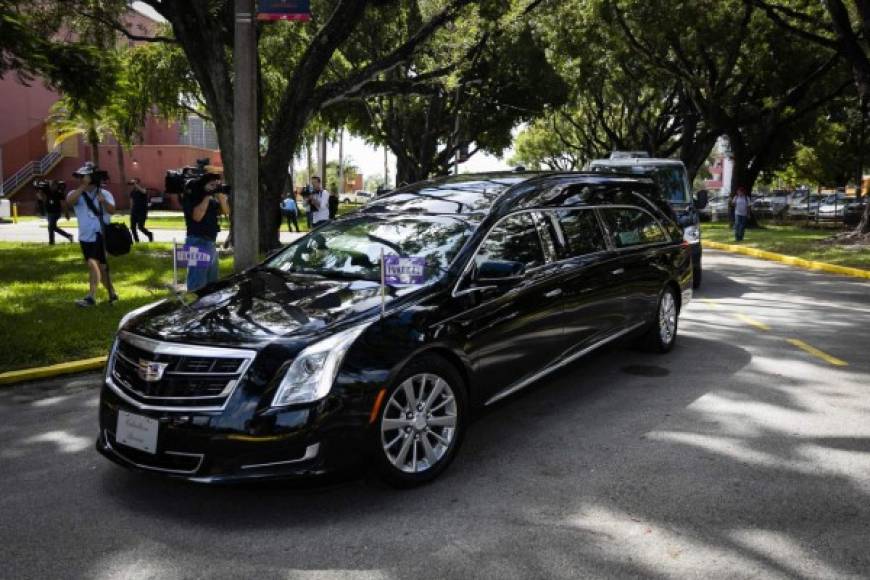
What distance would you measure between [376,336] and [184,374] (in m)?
0.96

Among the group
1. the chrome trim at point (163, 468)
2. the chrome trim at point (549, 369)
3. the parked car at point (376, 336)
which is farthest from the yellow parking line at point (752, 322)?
the chrome trim at point (163, 468)

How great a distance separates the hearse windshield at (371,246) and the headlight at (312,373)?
863 mm

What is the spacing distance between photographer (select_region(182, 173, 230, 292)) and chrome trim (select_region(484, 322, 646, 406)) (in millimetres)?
4055

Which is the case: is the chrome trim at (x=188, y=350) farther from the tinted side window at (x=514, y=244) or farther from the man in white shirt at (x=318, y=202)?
the man in white shirt at (x=318, y=202)

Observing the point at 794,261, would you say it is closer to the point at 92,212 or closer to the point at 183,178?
the point at 183,178

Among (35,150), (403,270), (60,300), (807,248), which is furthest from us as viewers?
(35,150)

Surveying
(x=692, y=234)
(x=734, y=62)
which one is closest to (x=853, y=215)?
(x=734, y=62)

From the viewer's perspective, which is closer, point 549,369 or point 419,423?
point 419,423

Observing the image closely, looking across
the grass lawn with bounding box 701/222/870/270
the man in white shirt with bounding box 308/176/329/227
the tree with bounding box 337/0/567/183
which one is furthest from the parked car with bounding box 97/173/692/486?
the tree with bounding box 337/0/567/183

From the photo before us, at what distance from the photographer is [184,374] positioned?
11.8 feet

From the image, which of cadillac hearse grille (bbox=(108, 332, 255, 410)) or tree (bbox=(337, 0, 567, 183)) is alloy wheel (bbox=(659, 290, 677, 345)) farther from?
tree (bbox=(337, 0, 567, 183))

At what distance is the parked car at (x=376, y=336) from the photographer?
3502 mm

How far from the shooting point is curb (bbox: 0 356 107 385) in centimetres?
625

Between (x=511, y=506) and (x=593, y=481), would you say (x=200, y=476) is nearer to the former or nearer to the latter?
(x=511, y=506)
